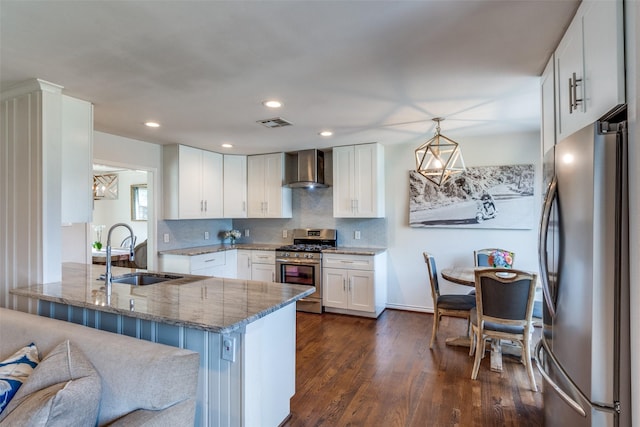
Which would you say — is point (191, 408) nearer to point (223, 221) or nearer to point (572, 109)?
point (572, 109)

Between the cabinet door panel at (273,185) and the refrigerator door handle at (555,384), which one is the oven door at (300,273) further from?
the refrigerator door handle at (555,384)

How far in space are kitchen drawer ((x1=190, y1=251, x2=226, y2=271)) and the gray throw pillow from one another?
9.98ft

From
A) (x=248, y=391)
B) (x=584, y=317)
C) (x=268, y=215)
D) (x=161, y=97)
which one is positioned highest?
(x=161, y=97)

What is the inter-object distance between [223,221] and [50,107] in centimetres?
352

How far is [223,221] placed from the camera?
19.1 feet

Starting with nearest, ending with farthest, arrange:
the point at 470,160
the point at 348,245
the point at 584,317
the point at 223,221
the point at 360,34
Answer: the point at 584,317 → the point at 360,34 → the point at 470,160 → the point at 348,245 → the point at 223,221

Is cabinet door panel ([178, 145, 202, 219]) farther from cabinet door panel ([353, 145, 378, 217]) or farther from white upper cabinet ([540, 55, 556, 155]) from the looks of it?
white upper cabinet ([540, 55, 556, 155])

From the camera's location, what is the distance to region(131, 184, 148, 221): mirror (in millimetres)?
6945

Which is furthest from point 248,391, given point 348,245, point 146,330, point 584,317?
point 348,245

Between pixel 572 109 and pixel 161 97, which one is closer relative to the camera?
pixel 572 109

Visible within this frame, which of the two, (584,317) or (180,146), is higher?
(180,146)

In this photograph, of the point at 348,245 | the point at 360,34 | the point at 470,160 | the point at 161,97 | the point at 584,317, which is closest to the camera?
the point at 584,317

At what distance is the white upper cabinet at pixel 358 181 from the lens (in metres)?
4.55

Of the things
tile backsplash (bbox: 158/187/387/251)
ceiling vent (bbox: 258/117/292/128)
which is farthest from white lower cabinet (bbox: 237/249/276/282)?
ceiling vent (bbox: 258/117/292/128)
